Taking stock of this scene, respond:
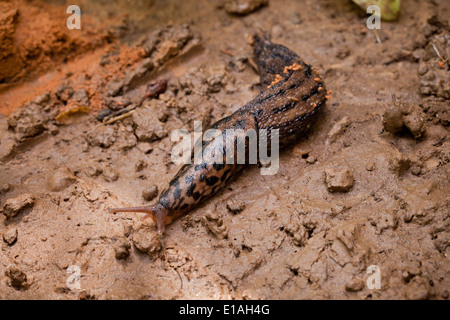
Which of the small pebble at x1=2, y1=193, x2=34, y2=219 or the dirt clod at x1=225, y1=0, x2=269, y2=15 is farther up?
the dirt clod at x1=225, y1=0, x2=269, y2=15

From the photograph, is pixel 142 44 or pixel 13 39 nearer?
pixel 13 39

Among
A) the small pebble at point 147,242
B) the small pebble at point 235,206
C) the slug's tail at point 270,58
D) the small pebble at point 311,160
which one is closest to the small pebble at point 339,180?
the small pebble at point 311,160

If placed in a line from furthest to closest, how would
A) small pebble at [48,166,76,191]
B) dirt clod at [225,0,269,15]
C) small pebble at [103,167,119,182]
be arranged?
1. dirt clod at [225,0,269,15]
2. small pebble at [103,167,119,182]
3. small pebble at [48,166,76,191]

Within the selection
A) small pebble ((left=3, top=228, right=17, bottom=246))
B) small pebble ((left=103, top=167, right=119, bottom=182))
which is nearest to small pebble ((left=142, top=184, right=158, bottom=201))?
small pebble ((left=103, top=167, right=119, bottom=182))

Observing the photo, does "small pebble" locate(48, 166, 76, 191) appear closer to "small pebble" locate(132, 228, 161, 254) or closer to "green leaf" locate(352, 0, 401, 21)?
"small pebble" locate(132, 228, 161, 254)

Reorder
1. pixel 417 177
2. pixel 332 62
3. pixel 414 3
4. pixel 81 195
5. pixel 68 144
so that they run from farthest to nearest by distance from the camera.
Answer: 1. pixel 414 3
2. pixel 332 62
3. pixel 68 144
4. pixel 81 195
5. pixel 417 177

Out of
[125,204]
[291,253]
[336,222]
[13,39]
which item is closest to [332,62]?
[336,222]

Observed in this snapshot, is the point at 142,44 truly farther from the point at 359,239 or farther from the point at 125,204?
the point at 359,239
